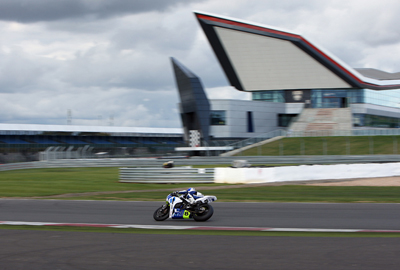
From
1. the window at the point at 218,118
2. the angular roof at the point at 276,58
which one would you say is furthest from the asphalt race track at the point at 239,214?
the angular roof at the point at 276,58

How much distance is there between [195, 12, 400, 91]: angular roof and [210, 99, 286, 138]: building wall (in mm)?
7016

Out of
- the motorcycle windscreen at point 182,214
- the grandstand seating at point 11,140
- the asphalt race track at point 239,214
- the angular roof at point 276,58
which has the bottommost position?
the asphalt race track at point 239,214

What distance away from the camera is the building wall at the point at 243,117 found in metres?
59.9

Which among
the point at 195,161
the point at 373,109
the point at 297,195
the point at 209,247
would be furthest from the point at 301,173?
the point at 373,109

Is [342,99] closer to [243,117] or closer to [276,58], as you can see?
[276,58]

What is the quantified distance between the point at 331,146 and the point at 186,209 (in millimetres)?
41277

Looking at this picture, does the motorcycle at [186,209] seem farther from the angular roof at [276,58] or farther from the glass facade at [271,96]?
the glass facade at [271,96]

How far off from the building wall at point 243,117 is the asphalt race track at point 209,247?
48.6 m

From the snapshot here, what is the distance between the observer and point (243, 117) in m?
62.4

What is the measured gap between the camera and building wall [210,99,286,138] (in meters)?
59.9

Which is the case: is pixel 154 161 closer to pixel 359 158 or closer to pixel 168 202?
pixel 359 158

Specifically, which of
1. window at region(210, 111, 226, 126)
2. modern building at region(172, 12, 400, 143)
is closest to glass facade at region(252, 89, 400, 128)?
modern building at region(172, 12, 400, 143)

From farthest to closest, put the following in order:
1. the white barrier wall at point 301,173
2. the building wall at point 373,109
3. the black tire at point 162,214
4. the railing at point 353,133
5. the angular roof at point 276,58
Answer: the angular roof at point 276,58
the building wall at point 373,109
the railing at point 353,133
the white barrier wall at point 301,173
the black tire at point 162,214

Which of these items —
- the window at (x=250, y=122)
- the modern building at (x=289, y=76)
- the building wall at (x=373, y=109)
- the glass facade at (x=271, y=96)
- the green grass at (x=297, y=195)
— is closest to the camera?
the green grass at (x=297, y=195)
